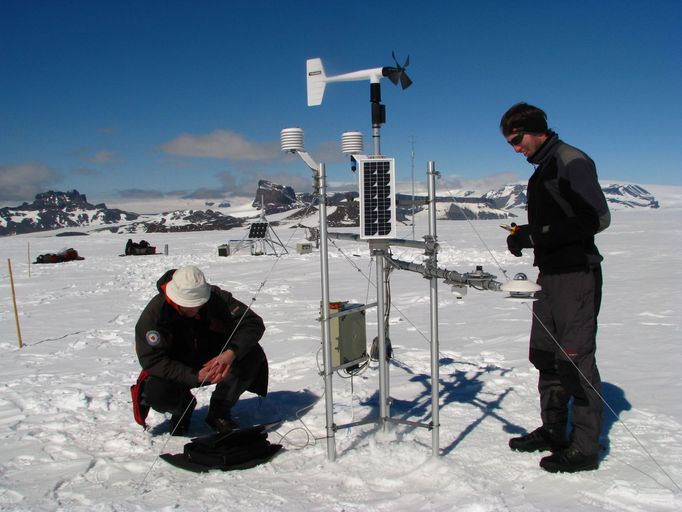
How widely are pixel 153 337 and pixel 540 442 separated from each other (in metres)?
2.77

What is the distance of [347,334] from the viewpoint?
12.8ft

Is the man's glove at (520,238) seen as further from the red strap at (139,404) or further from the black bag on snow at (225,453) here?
the red strap at (139,404)

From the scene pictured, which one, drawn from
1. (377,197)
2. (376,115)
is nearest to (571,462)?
(377,197)

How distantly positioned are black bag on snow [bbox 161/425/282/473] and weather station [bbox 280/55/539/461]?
0.50 m

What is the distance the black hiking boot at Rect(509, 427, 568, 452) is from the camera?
12.1 ft

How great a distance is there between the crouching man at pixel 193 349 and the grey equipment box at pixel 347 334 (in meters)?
0.76

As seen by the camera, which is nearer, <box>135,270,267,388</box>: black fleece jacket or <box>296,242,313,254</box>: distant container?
<box>135,270,267,388</box>: black fleece jacket

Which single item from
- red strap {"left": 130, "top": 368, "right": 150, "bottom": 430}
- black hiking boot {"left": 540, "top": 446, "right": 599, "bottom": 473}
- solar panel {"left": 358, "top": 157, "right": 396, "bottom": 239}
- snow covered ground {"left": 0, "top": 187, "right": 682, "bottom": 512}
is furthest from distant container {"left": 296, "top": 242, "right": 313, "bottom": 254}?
black hiking boot {"left": 540, "top": 446, "right": 599, "bottom": 473}

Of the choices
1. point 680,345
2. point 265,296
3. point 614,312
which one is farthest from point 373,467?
point 265,296

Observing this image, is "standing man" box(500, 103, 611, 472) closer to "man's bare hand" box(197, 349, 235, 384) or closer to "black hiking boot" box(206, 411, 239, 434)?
"man's bare hand" box(197, 349, 235, 384)

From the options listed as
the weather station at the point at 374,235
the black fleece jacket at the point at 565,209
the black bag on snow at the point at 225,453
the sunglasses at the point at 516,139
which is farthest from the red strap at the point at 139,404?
the sunglasses at the point at 516,139

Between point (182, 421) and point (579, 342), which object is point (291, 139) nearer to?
point (579, 342)

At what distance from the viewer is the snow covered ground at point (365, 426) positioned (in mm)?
3174

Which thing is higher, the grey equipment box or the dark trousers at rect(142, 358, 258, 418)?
the grey equipment box
